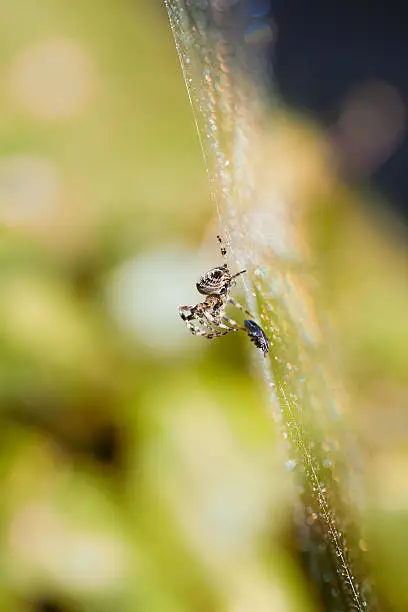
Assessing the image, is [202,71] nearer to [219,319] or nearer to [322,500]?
[219,319]

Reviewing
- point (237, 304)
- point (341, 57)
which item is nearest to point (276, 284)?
point (237, 304)

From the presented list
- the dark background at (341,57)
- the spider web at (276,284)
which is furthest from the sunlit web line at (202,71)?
the dark background at (341,57)

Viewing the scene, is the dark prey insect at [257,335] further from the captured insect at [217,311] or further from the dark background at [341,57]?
the dark background at [341,57]

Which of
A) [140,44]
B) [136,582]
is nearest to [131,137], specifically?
[140,44]

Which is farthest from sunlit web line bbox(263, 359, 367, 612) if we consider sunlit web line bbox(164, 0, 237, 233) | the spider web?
sunlit web line bbox(164, 0, 237, 233)

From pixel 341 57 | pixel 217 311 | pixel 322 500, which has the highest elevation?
pixel 341 57

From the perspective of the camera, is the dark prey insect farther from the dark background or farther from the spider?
the dark background

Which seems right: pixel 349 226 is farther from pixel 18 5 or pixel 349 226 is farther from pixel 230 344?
pixel 18 5
